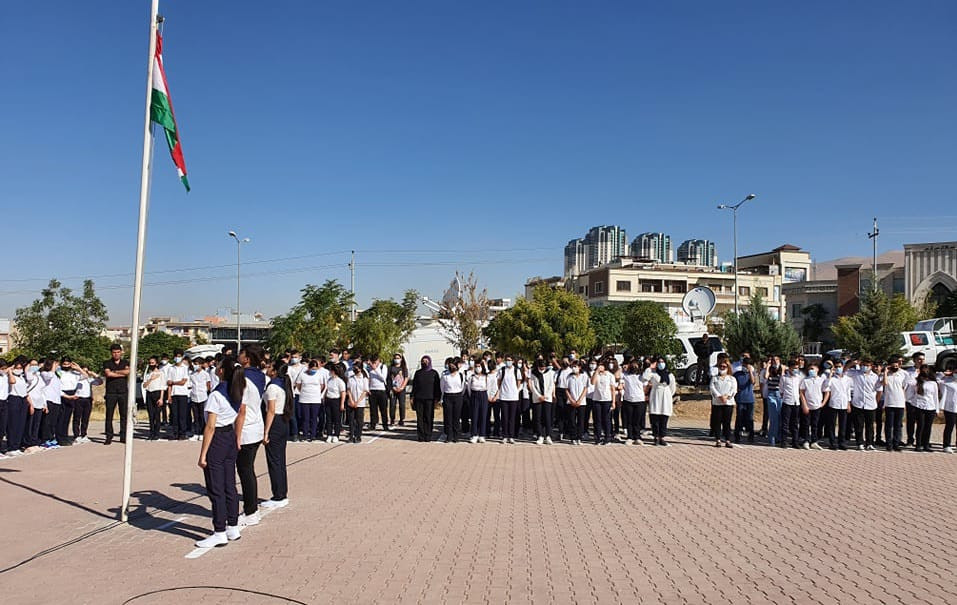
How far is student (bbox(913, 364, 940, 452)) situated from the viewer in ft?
48.0

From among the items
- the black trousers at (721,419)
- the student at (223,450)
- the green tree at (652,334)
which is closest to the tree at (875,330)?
the green tree at (652,334)

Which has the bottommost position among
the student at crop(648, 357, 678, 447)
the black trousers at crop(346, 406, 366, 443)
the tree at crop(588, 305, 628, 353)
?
the black trousers at crop(346, 406, 366, 443)

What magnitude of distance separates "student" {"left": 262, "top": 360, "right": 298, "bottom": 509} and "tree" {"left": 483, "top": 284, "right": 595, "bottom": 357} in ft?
69.9

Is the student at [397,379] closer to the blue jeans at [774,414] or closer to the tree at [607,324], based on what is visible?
the blue jeans at [774,414]

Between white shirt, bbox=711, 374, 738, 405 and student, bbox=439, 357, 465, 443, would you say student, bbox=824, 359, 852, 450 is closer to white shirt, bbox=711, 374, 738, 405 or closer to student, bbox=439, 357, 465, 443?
white shirt, bbox=711, 374, 738, 405

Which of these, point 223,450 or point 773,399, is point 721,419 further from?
point 223,450

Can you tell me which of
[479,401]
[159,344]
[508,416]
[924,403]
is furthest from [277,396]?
[159,344]

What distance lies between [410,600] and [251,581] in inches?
55.4

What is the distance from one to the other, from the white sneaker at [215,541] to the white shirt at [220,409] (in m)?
1.07

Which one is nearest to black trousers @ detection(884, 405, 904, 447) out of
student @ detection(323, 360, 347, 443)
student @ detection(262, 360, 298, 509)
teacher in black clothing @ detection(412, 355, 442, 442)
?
teacher in black clothing @ detection(412, 355, 442, 442)

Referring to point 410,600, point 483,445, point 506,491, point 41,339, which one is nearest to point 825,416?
point 483,445

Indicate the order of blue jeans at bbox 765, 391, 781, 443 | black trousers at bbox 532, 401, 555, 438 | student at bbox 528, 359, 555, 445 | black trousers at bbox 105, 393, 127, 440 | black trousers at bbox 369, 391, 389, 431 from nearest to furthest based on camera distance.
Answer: black trousers at bbox 105, 393, 127, 440 < blue jeans at bbox 765, 391, 781, 443 < student at bbox 528, 359, 555, 445 < black trousers at bbox 532, 401, 555, 438 < black trousers at bbox 369, 391, 389, 431

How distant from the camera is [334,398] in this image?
15781 mm

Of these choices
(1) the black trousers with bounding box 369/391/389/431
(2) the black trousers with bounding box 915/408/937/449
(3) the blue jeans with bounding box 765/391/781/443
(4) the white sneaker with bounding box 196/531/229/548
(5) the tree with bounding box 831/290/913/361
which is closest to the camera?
(4) the white sneaker with bounding box 196/531/229/548
